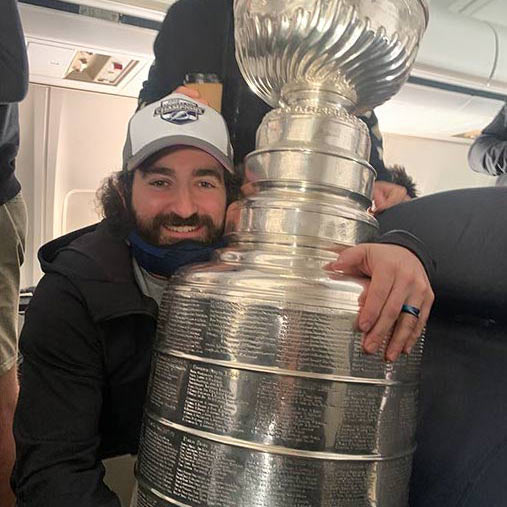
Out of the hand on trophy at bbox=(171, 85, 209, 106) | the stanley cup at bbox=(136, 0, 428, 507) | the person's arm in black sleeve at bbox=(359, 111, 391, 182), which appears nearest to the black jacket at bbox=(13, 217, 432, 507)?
the stanley cup at bbox=(136, 0, 428, 507)

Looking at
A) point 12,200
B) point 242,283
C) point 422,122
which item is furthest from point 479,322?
point 422,122

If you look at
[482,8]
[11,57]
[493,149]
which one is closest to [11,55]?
[11,57]

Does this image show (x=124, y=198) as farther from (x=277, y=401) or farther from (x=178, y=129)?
(x=277, y=401)

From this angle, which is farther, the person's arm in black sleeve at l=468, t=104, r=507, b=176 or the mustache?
the person's arm in black sleeve at l=468, t=104, r=507, b=176

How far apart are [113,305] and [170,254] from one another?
0.12 metres

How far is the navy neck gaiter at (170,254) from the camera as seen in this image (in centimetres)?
85

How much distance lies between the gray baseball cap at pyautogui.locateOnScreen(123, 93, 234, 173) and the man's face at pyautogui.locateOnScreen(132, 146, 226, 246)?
0.02 metres

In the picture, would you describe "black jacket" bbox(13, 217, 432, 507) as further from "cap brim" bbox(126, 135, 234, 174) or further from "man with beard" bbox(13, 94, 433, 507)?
"cap brim" bbox(126, 135, 234, 174)

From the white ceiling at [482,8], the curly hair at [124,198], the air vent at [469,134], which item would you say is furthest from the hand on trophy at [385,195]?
the air vent at [469,134]

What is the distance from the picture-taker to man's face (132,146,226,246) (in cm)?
87

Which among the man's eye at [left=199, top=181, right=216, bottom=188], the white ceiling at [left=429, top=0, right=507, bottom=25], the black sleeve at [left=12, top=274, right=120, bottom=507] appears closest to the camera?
the black sleeve at [left=12, top=274, right=120, bottom=507]

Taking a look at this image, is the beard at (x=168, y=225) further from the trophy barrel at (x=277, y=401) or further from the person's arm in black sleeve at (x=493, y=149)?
the person's arm in black sleeve at (x=493, y=149)

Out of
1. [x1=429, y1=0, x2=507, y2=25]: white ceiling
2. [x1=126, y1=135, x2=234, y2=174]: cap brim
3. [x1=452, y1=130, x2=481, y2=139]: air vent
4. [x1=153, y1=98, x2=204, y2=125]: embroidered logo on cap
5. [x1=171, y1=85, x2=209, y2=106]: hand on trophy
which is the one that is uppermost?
[x1=429, y1=0, x2=507, y2=25]: white ceiling

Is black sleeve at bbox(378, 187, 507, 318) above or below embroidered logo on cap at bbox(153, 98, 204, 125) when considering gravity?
below
